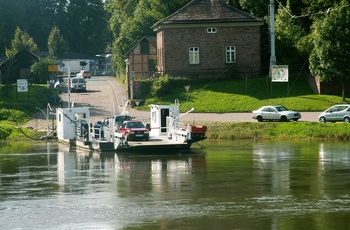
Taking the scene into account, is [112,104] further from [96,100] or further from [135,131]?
[96,100]

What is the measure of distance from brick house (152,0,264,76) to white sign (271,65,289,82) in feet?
26.9

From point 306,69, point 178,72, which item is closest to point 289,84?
point 306,69

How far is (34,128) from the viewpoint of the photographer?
247 feet

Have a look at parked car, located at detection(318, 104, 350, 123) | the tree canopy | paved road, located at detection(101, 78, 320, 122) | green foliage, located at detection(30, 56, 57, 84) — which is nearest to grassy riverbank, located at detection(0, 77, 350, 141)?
paved road, located at detection(101, 78, 320, 122)

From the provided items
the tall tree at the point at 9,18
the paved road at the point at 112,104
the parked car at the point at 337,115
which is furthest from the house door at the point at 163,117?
the tall tree at the point at 9,18

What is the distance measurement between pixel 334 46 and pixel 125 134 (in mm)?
25688

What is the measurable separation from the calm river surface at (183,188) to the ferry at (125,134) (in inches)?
29.2

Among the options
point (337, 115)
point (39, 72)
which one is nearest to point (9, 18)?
point (39, 72)

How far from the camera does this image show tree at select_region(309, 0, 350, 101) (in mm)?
77375

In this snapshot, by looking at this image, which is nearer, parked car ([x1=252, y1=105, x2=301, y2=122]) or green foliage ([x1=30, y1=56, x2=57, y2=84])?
parked car ([x1=252, y1=105, x2=301, y2=122])

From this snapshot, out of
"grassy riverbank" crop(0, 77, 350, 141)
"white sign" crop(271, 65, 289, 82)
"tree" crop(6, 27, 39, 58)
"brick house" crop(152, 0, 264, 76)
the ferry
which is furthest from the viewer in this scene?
"tree" crop(6, 27, 39, 58)

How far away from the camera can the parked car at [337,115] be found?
220 feet

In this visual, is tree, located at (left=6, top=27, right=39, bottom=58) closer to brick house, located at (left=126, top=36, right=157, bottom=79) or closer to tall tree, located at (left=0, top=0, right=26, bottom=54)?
tall tree, located at (left=0, top=0, right=26, bottom=54)

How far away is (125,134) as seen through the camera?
59.2 metres
